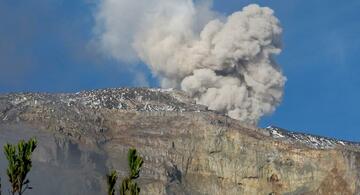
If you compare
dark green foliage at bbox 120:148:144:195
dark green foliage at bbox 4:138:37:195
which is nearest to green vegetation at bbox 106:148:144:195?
dark green foliage at bbox 120:148:144:195

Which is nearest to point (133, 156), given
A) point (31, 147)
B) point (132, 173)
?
point (132, 173)

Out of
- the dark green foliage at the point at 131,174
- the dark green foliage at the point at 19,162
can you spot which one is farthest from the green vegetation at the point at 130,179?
the dark green foliage at the point at 19,162

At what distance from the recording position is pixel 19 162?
76.5 meters

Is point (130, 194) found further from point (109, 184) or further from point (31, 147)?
point (31, 147)

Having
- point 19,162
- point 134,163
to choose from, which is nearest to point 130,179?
point 134,163

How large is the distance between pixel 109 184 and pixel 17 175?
858 cm

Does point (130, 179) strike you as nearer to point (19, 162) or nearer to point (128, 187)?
point (128, 187)

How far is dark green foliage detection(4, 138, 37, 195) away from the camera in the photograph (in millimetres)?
76062

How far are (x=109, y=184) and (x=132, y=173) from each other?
2.42m

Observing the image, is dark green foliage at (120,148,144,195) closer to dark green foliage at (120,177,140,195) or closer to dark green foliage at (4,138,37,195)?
dark green foliage at (120,177,140,195)

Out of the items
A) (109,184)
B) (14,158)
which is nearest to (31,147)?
(14,158)

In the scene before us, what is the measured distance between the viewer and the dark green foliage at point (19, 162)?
76.1 m

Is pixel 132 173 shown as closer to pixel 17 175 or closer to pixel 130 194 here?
pixel 130 194

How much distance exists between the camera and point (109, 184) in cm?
7944
